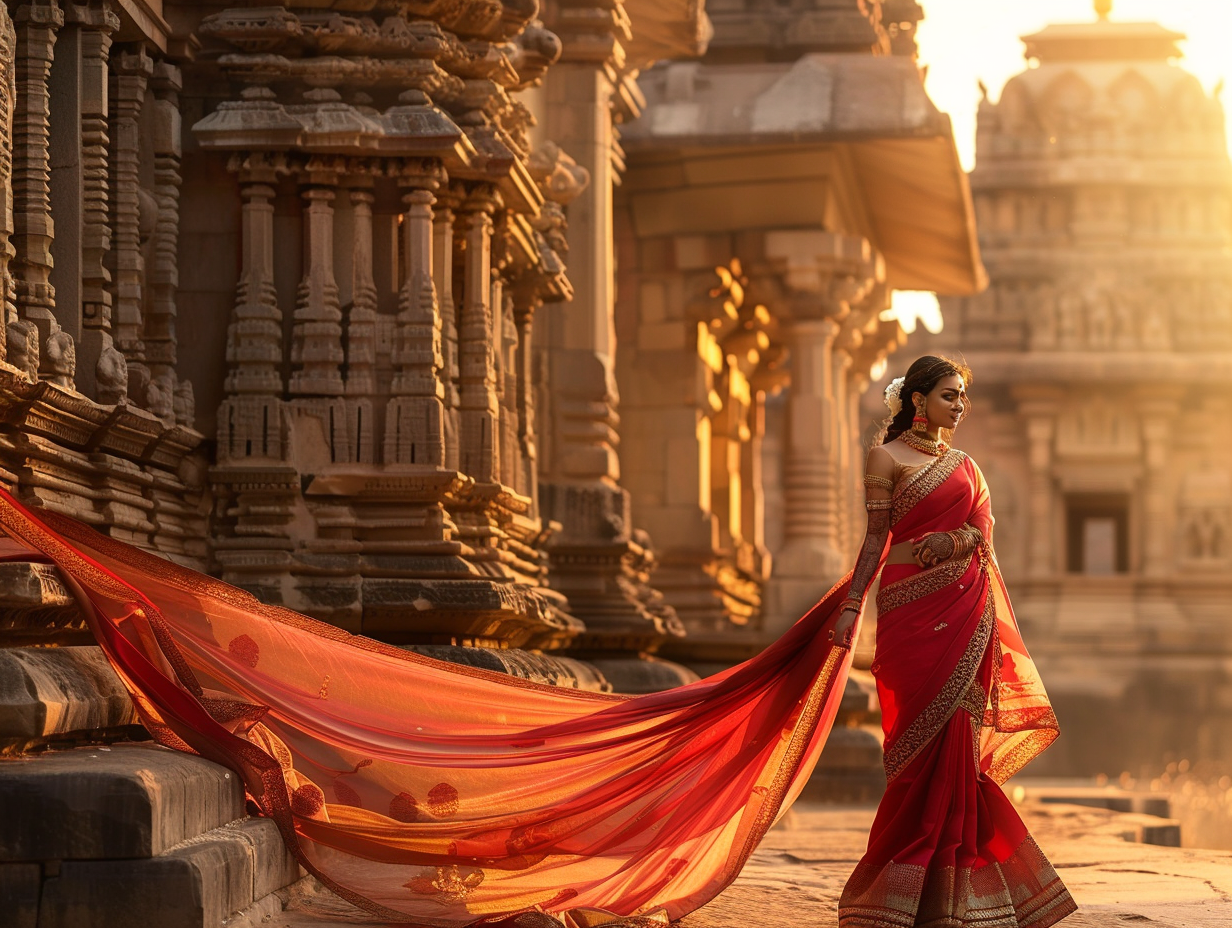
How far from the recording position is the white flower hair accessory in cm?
600

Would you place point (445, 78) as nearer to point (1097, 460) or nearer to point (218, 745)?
point (218, 745)

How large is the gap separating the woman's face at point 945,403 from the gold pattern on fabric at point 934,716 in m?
0.63

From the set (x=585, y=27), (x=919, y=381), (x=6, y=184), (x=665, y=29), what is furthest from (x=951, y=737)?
(x=665, y=29)

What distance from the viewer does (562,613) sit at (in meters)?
9.45

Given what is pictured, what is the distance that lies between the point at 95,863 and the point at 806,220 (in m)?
11.3

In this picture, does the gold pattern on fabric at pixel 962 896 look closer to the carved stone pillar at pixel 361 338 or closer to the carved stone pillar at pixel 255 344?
the carved stone pillar at pixel 361 338

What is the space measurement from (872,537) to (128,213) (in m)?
2.95

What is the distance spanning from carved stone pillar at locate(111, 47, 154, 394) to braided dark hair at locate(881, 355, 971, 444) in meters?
2.68

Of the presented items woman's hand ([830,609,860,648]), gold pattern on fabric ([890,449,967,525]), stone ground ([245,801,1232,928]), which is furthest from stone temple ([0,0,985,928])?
gold pattern on fabric ([890,449,967,525])

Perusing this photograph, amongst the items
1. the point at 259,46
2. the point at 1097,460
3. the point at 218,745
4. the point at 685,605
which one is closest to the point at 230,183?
the point at 259,46

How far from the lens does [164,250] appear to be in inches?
299

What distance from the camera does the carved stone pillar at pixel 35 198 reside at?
6.33m

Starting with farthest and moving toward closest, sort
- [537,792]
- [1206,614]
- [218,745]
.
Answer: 1. [1206,614]
2. [537,792]
3. [218,745]

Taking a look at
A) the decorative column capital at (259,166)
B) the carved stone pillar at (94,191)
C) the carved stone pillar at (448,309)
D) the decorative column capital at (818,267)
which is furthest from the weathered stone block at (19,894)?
the decorative column capital at (818,267)
